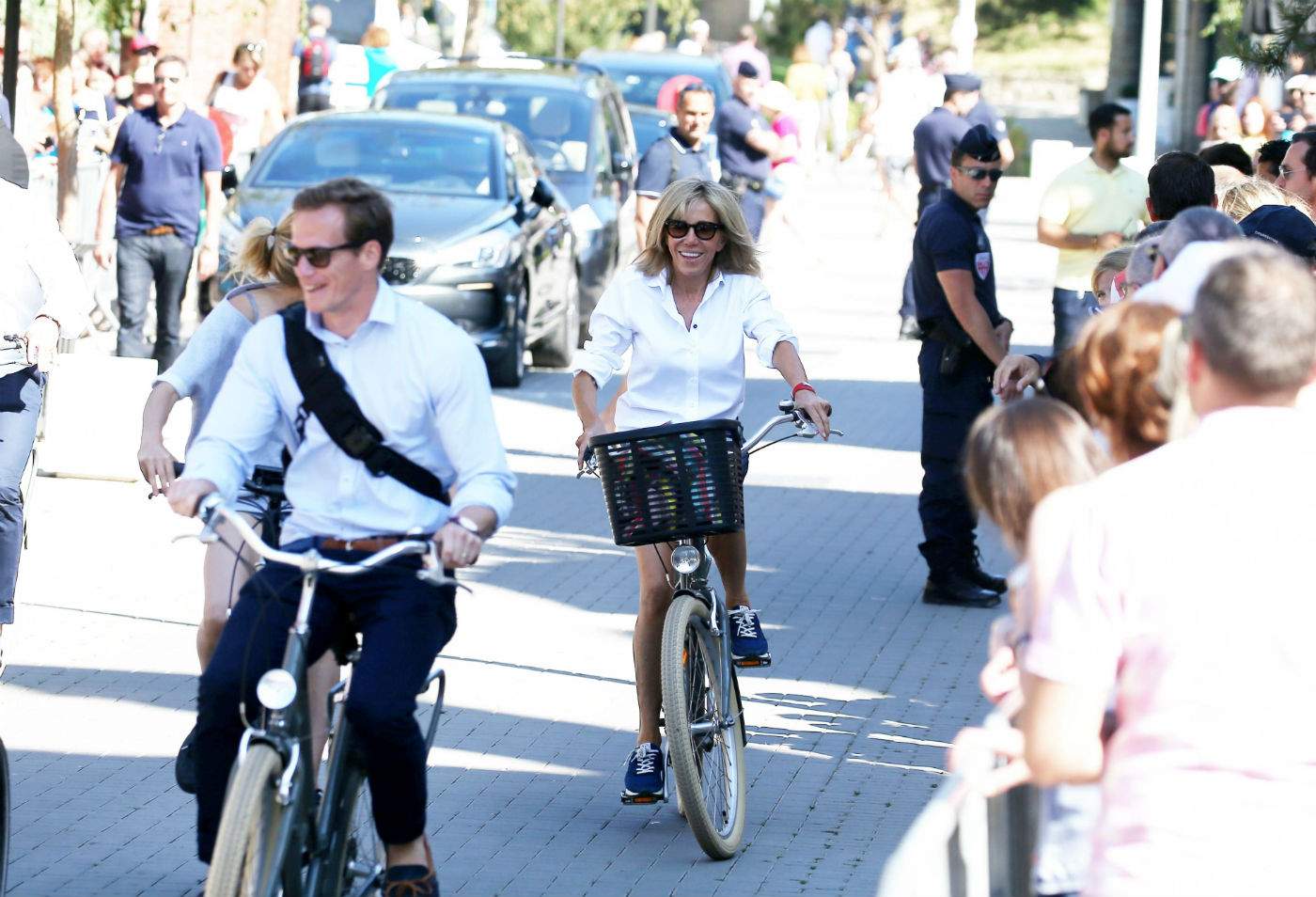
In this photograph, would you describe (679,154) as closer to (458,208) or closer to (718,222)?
(458,208)

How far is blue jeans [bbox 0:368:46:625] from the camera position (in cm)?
732

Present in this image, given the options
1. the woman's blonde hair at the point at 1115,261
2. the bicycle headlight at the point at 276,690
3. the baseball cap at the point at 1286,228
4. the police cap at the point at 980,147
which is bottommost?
the bicycle headlight at the point at 276,690

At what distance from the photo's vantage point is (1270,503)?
122 inches

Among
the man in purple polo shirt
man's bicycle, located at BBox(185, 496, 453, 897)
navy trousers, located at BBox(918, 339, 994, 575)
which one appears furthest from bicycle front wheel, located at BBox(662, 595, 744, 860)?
the man in purple polo shirt

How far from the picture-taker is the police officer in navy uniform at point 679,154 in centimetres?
1561

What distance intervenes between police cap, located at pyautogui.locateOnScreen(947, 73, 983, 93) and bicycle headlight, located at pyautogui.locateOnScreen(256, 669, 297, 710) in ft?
43.7

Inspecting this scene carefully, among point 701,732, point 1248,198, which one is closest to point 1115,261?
point 1248,198

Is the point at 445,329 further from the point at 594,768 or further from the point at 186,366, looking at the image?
the point at 594,768

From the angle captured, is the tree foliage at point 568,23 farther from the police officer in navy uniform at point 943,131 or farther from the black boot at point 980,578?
the black boot at point 980,578

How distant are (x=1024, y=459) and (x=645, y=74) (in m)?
24.6

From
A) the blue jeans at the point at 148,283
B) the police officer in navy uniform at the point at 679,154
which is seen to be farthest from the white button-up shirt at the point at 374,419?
the police officer in navy uniform at the point at 679,154

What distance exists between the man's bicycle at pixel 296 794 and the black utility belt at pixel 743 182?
13.6m

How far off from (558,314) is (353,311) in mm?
12193

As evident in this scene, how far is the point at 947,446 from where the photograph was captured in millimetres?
9891
